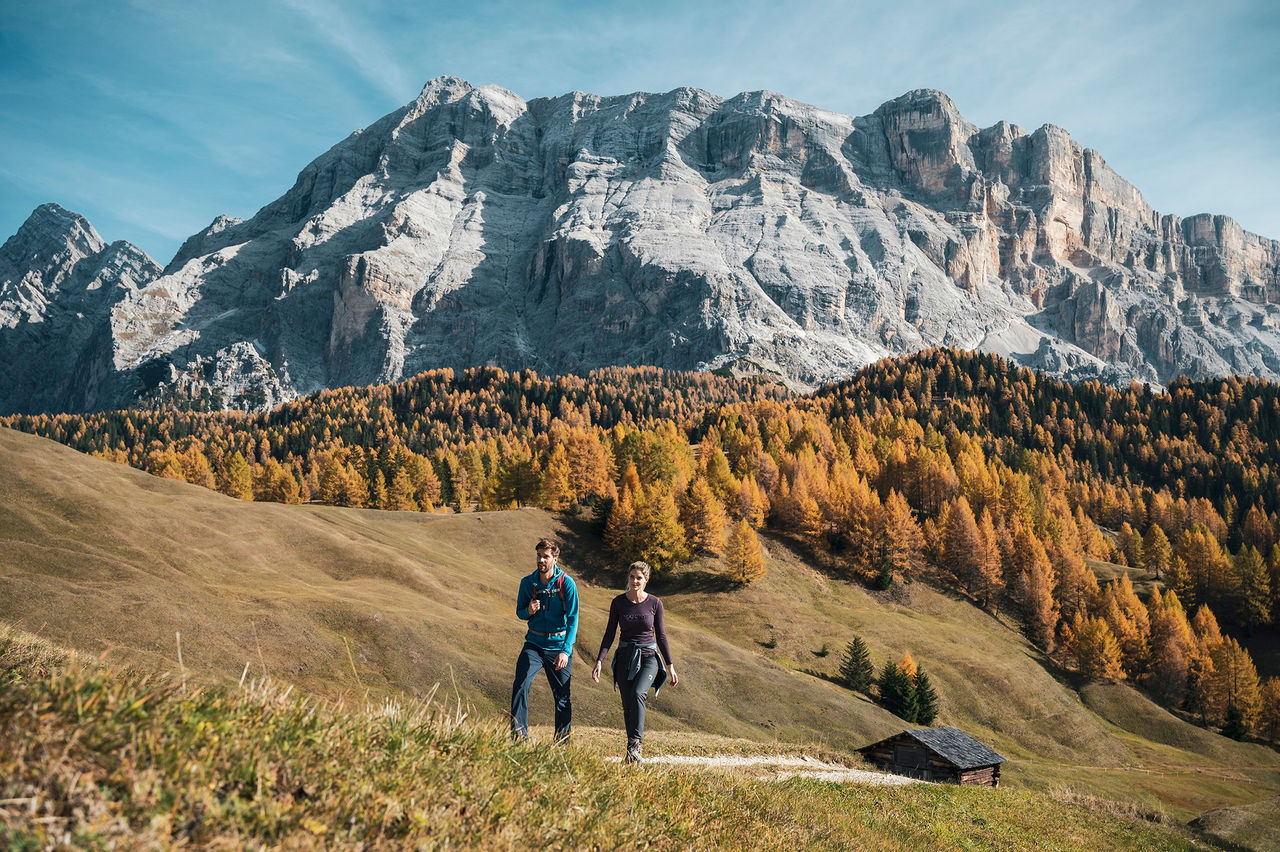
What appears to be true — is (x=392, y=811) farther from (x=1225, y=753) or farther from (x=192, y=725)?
(x=1225, y=753)

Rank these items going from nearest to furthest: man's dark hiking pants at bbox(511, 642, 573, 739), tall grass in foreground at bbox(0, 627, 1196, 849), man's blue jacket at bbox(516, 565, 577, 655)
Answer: tall grass in foreground at bbox(0, 627, 1196, 849)
man's dark hiking pants at bbox(511, 642, 573, 739)
man's blue jacket at bbox(516, 565, 577, 655)

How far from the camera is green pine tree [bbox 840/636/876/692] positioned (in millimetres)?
69000

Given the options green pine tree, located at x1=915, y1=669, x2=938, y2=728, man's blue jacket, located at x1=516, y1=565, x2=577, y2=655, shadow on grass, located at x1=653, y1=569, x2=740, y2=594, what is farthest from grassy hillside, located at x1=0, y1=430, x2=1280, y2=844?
man's blue jacket, located at x1=516, y1=565, x2=577, y2=655

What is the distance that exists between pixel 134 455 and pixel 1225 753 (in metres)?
205

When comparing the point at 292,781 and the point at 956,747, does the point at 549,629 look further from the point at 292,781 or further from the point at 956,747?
the point at 956,747

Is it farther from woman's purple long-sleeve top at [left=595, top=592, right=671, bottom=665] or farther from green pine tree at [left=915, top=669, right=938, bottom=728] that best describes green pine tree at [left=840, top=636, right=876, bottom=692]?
woman's purple long-sleeve top at [left=595, top=592, right=671, bottom=665]

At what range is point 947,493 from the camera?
122062 mm

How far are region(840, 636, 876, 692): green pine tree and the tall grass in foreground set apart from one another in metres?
67.6

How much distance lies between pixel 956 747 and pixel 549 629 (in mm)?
38504

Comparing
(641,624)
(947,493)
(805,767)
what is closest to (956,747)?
(805,767)

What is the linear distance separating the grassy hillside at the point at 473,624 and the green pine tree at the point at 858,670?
2178 mm

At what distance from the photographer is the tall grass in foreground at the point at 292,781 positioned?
9.99ft

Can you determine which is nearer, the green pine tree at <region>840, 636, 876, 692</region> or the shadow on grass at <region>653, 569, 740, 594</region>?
the green pine tree at <region>840, 636, 876, 692</region>

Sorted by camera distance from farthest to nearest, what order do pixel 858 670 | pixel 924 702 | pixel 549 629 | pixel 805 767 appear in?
pixel 858 670 → pixel 924 702 → pixel 805 767 → pixel 549 629
